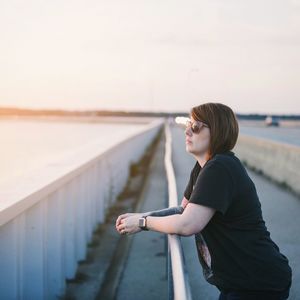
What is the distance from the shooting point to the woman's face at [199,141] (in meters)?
3.44

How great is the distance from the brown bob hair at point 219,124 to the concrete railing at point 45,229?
1.51m

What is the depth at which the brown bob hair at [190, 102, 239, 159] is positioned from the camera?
11.0ft

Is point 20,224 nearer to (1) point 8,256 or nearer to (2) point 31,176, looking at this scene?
(1) point 8,256

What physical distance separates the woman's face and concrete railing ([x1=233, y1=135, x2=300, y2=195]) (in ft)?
26.8

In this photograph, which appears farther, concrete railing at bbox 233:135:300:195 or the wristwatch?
Result: concrete railing at bbox 233:135:300:195

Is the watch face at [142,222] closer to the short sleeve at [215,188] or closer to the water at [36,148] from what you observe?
the short sleeve at [215,188]

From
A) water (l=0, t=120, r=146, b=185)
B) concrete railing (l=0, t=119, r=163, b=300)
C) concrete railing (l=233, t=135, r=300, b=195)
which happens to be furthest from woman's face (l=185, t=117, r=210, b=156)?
concrete railing (l=233, t=135, r=300, b=195)

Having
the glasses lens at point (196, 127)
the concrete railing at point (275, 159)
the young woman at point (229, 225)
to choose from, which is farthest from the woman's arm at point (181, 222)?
the concrete railing at point (275, 159)

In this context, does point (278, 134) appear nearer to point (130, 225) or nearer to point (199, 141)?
point (130, 225)

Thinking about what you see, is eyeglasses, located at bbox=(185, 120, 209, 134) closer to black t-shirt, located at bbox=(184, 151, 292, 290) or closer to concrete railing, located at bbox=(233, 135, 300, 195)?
black t-shirt, located at bbox=(184, 151, 292, 290)

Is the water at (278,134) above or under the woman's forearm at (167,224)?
under

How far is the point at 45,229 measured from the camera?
536cm

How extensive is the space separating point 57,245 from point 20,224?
117 cm

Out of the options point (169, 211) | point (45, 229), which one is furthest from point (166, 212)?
point (45, 229)
